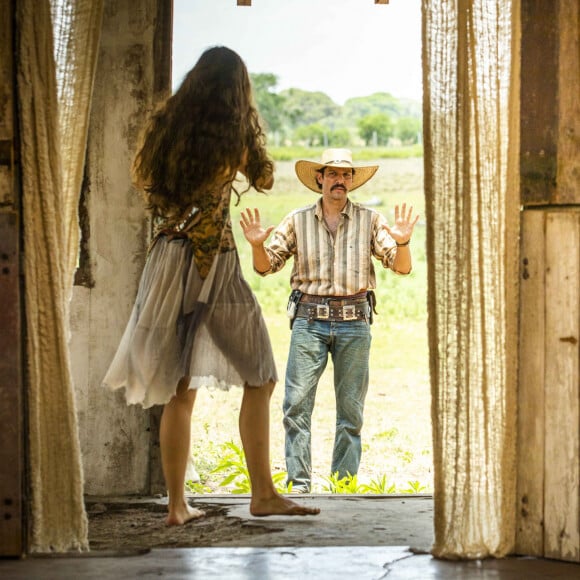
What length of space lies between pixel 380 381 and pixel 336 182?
648 cm

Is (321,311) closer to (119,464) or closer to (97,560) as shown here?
(119,464)

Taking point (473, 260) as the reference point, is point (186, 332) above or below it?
below

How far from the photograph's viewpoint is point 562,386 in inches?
138

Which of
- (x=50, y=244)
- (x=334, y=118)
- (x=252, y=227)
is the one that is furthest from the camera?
(x=334, y=118)

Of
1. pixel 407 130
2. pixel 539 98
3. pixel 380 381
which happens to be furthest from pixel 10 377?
pixel 407 130

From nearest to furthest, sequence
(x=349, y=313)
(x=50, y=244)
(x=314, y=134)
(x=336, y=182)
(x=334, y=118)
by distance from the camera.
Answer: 1. (x=50, y=244)
2. (x=349, y=313)
3. (x=336, y=182)
4. (x=314, y=134)
5. (x=334, y=118)

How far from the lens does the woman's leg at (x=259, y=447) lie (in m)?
3.96

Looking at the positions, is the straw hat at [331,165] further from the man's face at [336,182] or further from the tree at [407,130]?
the tree at [407,130]

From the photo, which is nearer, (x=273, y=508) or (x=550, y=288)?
(x=550, y=288)

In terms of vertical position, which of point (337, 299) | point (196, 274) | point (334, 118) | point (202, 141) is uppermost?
point (334, 118)

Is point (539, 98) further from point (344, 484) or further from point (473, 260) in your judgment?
point (344, 484)

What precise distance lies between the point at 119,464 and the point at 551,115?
8.71 ft

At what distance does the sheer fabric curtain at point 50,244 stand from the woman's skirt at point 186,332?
0.47m

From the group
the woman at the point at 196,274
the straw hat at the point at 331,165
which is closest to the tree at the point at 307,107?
the straw hat at the point at 331,165
